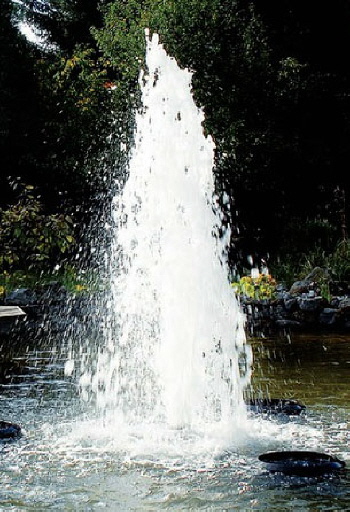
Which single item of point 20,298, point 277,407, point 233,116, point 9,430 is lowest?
point 9,430

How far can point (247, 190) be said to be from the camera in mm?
16906

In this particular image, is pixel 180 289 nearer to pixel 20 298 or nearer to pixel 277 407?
pixel 277 407

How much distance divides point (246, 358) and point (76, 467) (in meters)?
4.32

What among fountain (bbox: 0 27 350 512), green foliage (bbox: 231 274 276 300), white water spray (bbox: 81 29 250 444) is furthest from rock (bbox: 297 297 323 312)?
white water spray (bbox: 81 29 250 444)

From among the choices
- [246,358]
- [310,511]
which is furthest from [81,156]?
[310,511]

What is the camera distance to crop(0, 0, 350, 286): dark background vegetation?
16391mm

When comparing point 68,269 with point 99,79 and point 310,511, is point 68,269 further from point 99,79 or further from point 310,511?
point 310,511

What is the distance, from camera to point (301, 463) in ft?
14.4

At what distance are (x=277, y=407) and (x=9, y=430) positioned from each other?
201 cm

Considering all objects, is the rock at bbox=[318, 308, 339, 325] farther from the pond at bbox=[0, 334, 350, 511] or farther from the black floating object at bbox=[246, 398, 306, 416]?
the black floating object at bbox=[246, 398, 306, 416]

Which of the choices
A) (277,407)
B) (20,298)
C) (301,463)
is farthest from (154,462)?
(20,298)

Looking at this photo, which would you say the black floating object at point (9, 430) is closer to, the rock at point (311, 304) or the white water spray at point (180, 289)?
the white water spray at point (180, 289)

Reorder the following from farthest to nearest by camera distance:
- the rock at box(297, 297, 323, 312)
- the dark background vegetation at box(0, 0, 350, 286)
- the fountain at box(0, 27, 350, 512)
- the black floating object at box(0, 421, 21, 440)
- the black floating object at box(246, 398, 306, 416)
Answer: the dark background vegetation at box(0, 0, 350, 286), the rock at box(297, 297, 323, 312), the black floating object at box(246, 398, 306, 416), the black floating object at box(0, 421, 21, 440), the fountain at box(0, 27, 350, 512)

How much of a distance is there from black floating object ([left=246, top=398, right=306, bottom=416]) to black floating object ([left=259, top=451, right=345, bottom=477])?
1.37m
